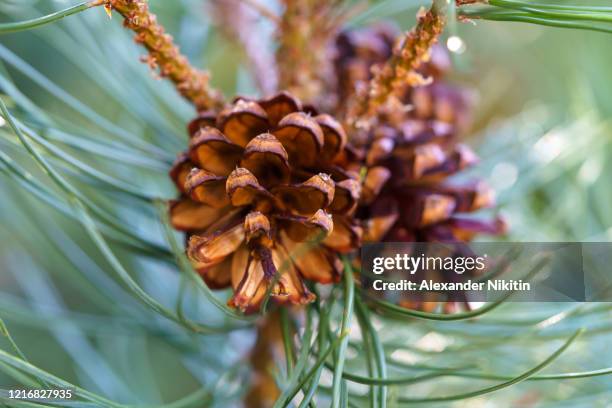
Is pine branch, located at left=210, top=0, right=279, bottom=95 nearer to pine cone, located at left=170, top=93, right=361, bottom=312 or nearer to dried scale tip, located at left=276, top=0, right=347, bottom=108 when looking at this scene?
dried scale tip, located at left=276, top=0, right=347, bottom=108

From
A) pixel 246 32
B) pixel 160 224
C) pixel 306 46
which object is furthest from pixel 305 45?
pixel 160 224

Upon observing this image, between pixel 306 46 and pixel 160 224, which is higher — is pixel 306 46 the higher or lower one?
the higher one

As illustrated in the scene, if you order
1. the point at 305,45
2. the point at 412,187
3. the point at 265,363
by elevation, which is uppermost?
the point at 305,45

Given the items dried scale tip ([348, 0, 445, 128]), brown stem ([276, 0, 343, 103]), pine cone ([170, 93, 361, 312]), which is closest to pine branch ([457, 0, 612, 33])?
Result: dried scale tip ([348, 0, 445, 128])

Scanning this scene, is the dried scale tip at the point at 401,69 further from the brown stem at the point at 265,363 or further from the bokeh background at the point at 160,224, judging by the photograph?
the brown stem at the point at 265,363

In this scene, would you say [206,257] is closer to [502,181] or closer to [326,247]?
[326,247]

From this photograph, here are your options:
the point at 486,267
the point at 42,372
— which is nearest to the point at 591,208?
the point at 486,267

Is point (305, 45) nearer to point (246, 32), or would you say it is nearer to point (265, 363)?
point (246, 32)
